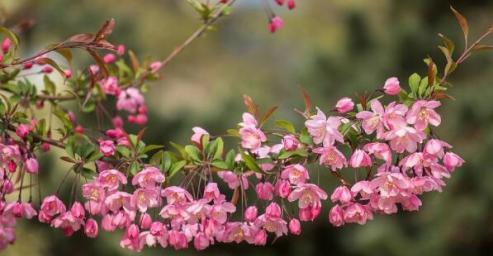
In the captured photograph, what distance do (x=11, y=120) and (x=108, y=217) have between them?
323 mm

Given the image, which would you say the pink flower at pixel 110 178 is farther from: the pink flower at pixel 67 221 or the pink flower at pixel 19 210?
the pink flower at pixel 19 210

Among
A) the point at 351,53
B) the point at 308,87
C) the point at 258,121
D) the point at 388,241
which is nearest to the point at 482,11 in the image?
the point at 351,53

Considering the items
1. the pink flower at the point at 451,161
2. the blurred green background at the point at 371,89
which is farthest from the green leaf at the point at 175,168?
the blurred green background at the point at 371,89

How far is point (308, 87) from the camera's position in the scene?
5781 mm

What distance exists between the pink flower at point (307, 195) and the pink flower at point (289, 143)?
78mm

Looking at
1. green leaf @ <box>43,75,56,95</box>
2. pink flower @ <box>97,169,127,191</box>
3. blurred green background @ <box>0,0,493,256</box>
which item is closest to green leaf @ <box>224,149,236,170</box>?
pink flower @ <box>97,169,127,191</box>

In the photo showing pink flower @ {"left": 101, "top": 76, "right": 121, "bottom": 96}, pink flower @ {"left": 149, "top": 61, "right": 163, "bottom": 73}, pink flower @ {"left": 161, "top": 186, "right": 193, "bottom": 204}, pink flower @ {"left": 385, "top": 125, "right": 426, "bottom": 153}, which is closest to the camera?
pink flower @ {"left": 385, "top": 125, "right": 426, "bottom": 153}

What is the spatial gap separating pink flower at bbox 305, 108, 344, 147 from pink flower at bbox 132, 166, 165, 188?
1.06 ft

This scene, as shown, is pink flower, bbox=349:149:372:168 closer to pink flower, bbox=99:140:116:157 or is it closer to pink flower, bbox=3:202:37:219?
pink flower, bbox=99:140:116:157

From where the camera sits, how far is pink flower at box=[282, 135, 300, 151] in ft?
4.69

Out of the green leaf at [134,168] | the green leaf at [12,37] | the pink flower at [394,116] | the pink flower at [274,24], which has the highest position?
the green leaf at [12,37]

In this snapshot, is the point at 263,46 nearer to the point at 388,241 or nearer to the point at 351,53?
the point at 351,53

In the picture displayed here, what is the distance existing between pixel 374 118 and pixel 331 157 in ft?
0.39

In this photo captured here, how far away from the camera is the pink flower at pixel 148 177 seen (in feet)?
4.77
